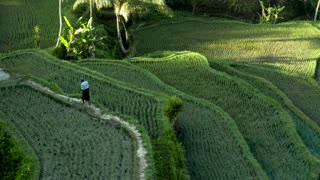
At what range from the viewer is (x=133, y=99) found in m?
11.2

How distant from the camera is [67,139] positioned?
9094 millimetres

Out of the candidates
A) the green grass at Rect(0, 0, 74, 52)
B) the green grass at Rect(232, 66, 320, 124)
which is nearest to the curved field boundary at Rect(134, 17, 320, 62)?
the green grass at Rect(232, 66, 320, 124)

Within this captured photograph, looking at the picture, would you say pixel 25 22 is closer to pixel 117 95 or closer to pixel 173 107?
pixel 117 95

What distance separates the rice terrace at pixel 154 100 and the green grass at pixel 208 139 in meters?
0.03

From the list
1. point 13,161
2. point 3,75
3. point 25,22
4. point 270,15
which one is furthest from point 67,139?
point 270,15

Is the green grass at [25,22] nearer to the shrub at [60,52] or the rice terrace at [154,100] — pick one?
the rice terrace at [154,100]

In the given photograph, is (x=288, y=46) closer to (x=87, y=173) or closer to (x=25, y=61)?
(x=25, y=61)

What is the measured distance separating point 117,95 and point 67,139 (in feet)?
8.67

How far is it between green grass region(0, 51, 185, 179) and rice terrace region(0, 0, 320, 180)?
0.09ft

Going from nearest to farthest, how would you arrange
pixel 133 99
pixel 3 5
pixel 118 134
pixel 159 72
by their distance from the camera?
pixel 118 134
pixel 133 99
pixel 159 72
pixel 3 5

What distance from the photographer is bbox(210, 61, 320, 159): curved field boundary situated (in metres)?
12.5

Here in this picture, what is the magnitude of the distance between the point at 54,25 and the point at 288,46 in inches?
374

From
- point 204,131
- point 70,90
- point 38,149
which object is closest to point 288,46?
point 204,131

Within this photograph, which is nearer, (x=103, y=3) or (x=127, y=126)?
(x=127, y=126)
